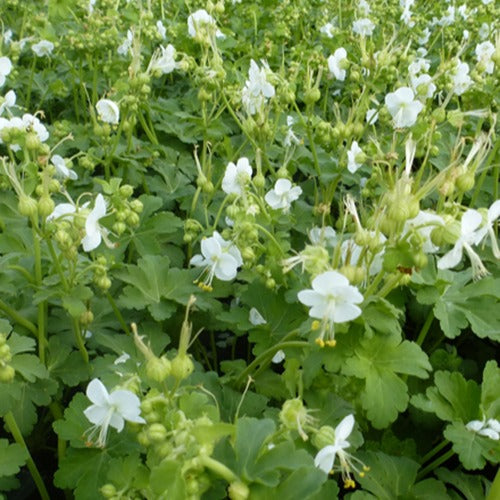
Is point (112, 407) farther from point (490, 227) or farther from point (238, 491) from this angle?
point (490, 227)

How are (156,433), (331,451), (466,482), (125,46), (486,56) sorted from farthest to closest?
1. (125,46)
2. (486,56)
3. (466,482)
4. (331,451)
5. (156,433)

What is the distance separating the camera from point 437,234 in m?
1.38

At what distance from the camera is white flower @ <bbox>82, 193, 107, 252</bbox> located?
5.56ft

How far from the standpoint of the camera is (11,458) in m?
1.62

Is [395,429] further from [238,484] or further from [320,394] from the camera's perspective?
[238,484]

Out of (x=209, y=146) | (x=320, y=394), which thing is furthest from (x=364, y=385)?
(x=209, y=146)

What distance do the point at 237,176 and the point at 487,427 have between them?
976mm

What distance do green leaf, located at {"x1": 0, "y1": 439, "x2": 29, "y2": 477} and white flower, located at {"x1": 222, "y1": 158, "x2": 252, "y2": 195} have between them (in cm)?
91

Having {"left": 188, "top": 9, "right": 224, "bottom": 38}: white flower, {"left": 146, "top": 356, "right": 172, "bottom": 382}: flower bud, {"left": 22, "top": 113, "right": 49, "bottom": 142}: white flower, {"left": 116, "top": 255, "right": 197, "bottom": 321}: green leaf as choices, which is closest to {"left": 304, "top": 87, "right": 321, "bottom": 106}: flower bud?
{"left": 188, "top": 9, "right": 224, "bottom": 38}: white flower

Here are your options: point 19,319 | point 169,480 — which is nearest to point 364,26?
point 19,319

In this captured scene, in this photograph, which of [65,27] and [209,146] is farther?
[65,27]

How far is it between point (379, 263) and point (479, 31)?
2398mm

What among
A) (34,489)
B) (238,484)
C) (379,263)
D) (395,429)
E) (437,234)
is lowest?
(34,489)

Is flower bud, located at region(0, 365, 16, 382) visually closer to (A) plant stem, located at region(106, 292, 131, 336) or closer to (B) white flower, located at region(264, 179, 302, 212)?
(A) plant stem, located at region(106, 292, 131, 336)
